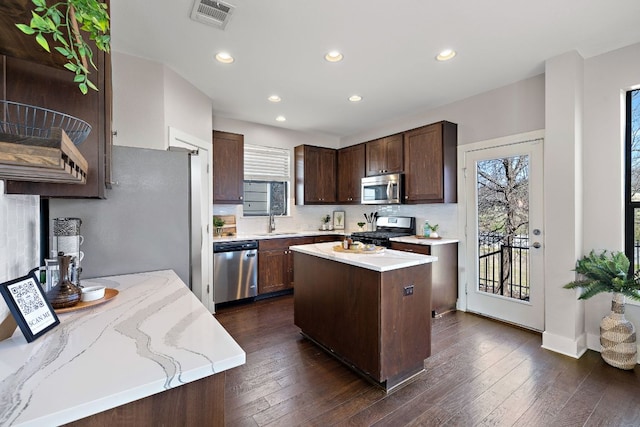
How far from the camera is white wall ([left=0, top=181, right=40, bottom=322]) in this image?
1042 millimetres

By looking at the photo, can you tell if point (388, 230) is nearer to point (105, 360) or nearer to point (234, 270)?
point (234, 270)

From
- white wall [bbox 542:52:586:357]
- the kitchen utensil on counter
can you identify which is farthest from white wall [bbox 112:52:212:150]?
white wall [bbox 542:52:586:357]

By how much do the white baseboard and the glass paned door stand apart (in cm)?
36

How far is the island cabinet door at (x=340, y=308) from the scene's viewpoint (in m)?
2.17

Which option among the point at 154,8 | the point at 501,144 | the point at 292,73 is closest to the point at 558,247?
the point at 501,144

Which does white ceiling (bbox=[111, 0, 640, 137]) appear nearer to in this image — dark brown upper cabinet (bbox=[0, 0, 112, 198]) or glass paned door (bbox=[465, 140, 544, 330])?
glass paned door (bbox=[465, 140, 544, 330])

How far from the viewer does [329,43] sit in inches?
99.8

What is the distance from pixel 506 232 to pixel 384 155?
6.49 feet

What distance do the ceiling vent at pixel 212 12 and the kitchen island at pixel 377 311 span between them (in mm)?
2003

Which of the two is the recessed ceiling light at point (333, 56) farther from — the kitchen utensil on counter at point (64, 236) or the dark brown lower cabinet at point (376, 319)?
the kitchen utensil on counter at point (64, 236)

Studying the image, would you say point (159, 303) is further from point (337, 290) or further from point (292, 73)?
point (292, 73)

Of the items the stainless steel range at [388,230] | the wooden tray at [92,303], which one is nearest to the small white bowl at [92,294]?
the wooden tray at [92,303]

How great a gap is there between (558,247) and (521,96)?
1718mm

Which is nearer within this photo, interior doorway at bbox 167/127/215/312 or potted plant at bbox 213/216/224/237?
interior doorway at bbox 167/127/215/312
